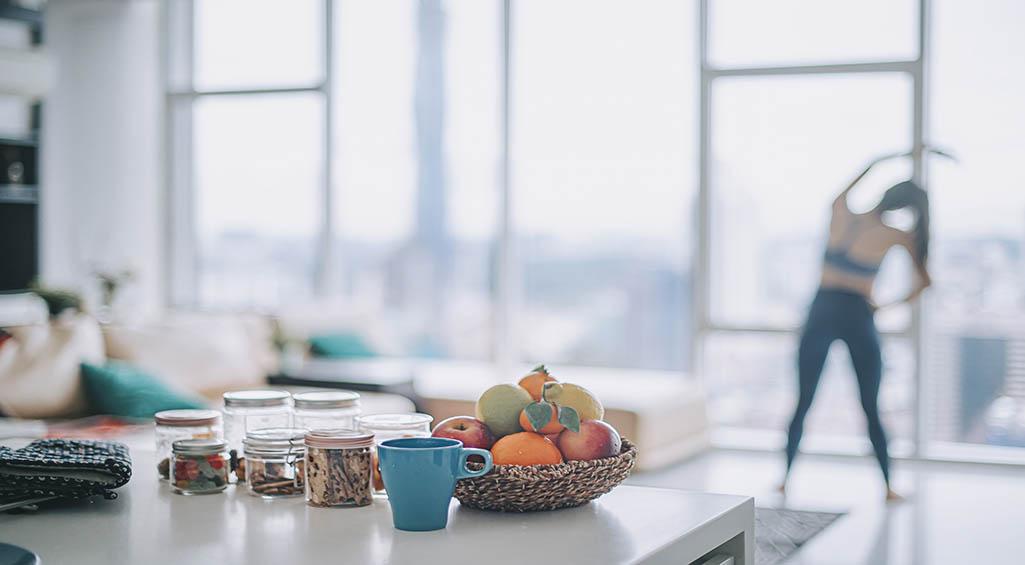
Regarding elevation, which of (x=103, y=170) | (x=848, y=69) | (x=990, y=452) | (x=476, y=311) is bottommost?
(x=990, y=452)

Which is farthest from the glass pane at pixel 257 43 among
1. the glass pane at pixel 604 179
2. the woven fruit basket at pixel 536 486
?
the woven fruit basket at pixel 536 486

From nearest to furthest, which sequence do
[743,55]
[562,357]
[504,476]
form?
[504,476] → [743,55] → [562,357]

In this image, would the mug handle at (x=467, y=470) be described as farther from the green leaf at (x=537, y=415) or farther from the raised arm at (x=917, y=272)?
the raised arm at (x=917, y=272)

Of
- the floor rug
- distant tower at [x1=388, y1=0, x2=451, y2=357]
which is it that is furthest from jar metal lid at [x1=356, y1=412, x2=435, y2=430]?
distant tower at [x1=388, y1=0, x2=451, y2=357]

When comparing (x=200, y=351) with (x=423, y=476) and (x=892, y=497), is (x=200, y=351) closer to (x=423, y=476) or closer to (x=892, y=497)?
(x=892, y=497)

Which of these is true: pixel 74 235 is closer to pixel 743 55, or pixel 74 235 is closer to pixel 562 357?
pixel 562 357

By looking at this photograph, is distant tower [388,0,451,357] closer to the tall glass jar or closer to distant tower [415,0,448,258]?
distant tower [415,0,448,258]

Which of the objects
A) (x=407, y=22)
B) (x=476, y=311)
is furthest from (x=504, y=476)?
(x=407, y=22)

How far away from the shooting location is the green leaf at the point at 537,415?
5.37 ft

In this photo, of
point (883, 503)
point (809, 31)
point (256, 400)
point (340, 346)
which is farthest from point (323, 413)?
point (809, 31)

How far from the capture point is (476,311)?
7.09 metres

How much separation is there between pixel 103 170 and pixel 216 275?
0.96 m

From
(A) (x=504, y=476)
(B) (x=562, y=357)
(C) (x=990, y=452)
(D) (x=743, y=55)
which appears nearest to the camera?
(A) (x=504, y=476)

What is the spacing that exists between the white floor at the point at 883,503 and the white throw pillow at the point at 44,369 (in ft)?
7.43
